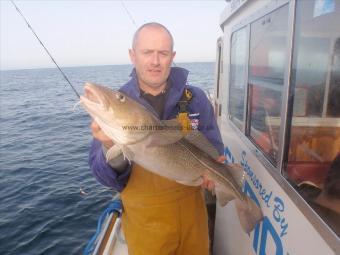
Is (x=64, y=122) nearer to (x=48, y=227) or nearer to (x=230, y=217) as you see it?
(x=48, y=227)

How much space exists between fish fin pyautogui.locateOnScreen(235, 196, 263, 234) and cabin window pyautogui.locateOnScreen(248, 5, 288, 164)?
47 centimetres

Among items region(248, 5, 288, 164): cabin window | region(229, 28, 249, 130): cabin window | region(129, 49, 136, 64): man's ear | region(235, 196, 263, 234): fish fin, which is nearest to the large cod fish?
region(235, 196, 263, 234): fish fin

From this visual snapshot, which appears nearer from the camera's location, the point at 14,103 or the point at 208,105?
the point at 208,105

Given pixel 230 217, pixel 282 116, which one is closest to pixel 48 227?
pixel 230 217

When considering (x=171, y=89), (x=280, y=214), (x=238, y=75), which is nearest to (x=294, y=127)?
(x=280, y=214)

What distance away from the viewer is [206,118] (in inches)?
139

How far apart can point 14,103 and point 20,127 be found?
44.7 ft

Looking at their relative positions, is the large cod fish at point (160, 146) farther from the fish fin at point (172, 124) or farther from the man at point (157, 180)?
the man at point (157, 180)

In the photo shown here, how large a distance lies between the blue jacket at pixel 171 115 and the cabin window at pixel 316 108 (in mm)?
1042

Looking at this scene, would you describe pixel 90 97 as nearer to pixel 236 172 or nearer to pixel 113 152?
pixel 113 152

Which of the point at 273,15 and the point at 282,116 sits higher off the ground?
the point at 273,15

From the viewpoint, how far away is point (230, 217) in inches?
169

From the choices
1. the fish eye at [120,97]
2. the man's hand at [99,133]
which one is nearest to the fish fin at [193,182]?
the man's hand at [99,133]

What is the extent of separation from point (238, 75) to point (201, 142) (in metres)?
1.81
